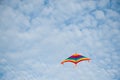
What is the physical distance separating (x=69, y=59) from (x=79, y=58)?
1.52 metres

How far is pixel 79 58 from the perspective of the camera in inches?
922

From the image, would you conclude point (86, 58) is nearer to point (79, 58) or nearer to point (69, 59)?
point (79, 58)

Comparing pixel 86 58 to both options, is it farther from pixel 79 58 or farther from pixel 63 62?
pixel 63 62

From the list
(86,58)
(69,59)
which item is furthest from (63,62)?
(86,58)

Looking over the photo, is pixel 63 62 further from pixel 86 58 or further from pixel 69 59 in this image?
pixel 86 58

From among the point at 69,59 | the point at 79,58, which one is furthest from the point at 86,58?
the point at 69,59

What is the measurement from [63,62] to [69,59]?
3.87ft

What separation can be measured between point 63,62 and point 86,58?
133 inches

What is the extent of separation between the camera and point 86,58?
22.9m

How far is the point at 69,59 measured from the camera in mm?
23828

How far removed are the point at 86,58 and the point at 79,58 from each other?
109 cm
